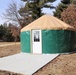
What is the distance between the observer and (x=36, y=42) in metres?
14.3

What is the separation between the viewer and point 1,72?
27.4 ft

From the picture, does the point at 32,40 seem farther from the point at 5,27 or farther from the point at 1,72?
the point at 5,27

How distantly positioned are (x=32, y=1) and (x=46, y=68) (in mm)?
26705

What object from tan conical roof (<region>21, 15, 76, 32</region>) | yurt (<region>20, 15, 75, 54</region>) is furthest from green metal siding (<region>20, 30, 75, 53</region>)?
tan conical roof (<region>21, 15, 76, 32</region>)

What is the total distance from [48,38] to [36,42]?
1.03 m

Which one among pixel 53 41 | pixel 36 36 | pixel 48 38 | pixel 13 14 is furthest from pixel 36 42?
pixel 13 14

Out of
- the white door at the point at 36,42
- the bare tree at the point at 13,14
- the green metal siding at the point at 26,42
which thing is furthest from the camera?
the bare tree at the point at 13,14

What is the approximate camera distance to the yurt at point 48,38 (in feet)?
45.5

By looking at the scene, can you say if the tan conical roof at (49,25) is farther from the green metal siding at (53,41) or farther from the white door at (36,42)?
the white door at (36,42)

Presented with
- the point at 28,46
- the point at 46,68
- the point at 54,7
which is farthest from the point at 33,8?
the point at 46,68

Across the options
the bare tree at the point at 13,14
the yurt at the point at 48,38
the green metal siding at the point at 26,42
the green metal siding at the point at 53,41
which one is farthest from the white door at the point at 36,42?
the bare tree at the point at 13,14

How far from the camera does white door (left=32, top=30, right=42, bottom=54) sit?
1411 cm

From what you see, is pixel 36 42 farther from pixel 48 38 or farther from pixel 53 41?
pixel 53 41

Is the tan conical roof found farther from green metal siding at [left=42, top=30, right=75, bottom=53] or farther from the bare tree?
the bare tree
